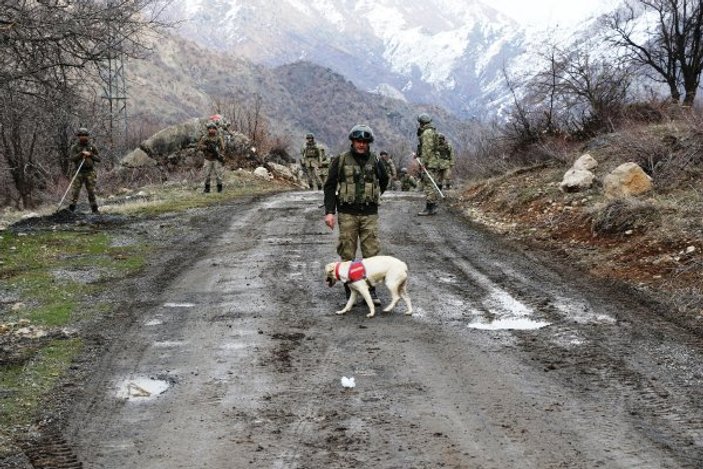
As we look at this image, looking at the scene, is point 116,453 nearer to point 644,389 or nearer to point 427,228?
point 644,389

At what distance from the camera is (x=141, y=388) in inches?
224

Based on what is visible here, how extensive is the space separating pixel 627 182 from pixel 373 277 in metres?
6.31

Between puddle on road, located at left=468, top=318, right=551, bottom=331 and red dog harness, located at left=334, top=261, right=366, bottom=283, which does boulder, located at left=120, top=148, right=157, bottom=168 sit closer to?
red dog harness, located at left=334, top=261, right=366, bottom=283

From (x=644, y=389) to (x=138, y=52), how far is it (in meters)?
11.5

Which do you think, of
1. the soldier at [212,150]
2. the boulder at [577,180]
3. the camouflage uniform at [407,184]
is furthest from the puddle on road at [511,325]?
the camouflage uniform at [407,184]

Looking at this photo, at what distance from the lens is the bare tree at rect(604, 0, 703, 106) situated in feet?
76.2

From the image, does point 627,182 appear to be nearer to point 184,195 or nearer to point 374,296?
point 374,296

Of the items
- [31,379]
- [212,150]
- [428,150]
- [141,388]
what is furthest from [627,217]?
[212,150]

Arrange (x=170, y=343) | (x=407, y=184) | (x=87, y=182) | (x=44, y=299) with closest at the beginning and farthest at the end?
(x=170, y=343) < (x=44, y=299) < (x=87, y=182) < (x=407, y=184)

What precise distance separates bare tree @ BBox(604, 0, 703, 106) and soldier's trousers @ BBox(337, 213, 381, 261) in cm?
1638

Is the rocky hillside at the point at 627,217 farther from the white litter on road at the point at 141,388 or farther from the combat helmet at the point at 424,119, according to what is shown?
the white litter on road at the point at 141,388

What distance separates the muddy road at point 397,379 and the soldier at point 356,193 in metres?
0.72

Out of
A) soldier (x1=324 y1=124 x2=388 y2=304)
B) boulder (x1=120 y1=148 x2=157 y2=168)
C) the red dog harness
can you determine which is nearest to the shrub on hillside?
soldier (x1=324 y1=124 x2=388 y2=304)

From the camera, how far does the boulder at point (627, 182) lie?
12.1 m
